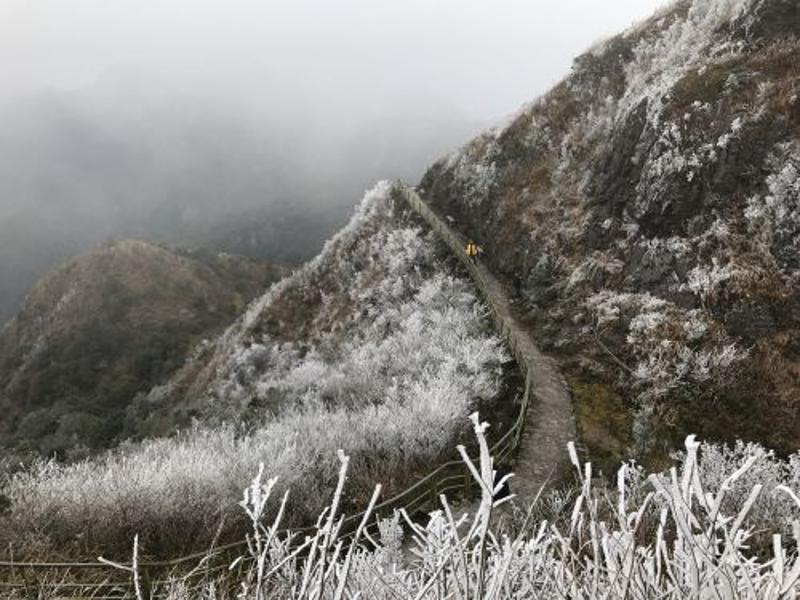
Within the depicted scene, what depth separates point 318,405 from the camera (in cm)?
1806

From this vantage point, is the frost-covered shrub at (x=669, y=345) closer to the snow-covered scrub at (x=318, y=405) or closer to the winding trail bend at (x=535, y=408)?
the winding trail bend at (x=535, y=408)

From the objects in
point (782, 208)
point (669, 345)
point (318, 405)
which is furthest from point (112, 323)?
point (782, 208)

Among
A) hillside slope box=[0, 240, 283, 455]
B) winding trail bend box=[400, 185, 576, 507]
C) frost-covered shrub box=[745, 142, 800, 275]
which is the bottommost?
hillside slope box=[0, 240, 283, 455]

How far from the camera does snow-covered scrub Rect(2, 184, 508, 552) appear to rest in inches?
377

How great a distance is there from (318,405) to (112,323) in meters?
119

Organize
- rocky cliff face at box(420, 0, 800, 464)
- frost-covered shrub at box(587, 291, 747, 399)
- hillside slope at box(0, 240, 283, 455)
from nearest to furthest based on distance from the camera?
rocky cliff face at box(420, 0, 800, 464) → frost-covered shrub at box(587, 291, 747, 399) → hillside slope at box(0, 240, 283, 455)

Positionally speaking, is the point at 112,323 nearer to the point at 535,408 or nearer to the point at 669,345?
the point at 535,408

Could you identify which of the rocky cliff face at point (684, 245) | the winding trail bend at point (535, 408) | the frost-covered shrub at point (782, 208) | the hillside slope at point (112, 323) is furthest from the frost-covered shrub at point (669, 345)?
the hillside slope at point (112, 323)

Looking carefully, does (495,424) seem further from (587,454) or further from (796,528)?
(796,528)

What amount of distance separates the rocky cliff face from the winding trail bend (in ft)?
1.76

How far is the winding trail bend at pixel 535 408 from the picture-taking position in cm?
1304

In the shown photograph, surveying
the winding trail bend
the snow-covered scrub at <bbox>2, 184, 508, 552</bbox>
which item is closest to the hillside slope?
the snow-covered scrub at <bbox>2, 184, 508, 552</bbox>

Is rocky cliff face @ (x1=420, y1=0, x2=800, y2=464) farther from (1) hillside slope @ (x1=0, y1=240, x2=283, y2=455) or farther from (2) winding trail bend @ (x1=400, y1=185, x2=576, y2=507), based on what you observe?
(1) hillside slope @ (x1=0, y1=240, x2=283, y2=455)

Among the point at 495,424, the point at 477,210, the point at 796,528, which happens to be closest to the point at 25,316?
the point at 477,210
